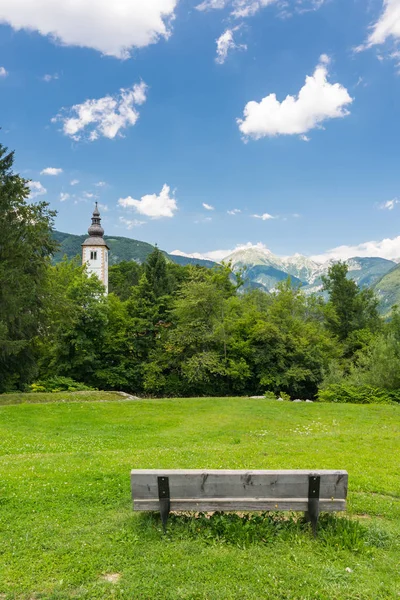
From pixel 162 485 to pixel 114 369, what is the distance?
3276 centimetres

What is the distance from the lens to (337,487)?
196 inches

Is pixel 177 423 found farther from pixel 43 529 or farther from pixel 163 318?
pixel 163 318

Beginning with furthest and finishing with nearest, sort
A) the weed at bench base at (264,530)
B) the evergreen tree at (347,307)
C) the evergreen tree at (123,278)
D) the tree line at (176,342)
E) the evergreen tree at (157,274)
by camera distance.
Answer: the evergreen tree at (123,278) < the evergreen tree at (347,307) < the evergreen tree at (157,274) < the tree line at (176,342) < the weed at bench base at (264,530)

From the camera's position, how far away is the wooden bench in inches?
193

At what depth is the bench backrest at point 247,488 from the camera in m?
4.90

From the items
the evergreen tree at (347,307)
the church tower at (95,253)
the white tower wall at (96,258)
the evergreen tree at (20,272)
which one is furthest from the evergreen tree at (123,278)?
the evergreen tree at (20,272)

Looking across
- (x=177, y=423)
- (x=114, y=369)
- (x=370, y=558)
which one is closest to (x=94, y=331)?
(x=114, y=369)

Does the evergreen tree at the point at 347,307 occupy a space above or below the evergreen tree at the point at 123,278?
below

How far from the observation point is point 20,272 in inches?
878

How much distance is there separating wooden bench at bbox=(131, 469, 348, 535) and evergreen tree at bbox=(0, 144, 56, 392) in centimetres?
1818

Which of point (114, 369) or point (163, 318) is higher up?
point (163, 318)

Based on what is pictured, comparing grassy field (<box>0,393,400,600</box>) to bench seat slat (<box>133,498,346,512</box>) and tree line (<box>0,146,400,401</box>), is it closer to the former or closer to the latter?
bench seat slat (<box>133,498,346,512</box>)

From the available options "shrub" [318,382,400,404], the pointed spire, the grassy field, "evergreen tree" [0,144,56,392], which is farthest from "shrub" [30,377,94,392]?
the pointed spire

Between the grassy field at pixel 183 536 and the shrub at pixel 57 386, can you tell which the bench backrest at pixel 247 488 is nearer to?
the grassy field at pixel 183 536
